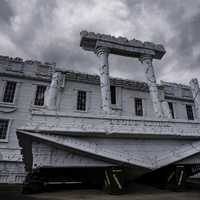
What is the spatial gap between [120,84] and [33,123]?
14.0 metres

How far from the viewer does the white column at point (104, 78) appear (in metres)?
11.6

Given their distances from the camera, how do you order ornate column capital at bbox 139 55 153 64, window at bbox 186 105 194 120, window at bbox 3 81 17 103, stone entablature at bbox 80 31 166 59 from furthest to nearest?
window at bbox 186 105 194 120
window at bbox 3 81 17 103
ornate column capital at bbox 139 55 153 64
stone entablature at bbox 80 31 166 59

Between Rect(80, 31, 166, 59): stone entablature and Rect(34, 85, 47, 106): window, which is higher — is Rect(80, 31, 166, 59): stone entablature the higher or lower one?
the higher one

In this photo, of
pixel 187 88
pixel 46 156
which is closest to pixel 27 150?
pixel 46 156

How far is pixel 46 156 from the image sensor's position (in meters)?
7.51

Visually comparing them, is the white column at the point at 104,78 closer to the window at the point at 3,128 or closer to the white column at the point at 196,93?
the white column at the point at 196,93

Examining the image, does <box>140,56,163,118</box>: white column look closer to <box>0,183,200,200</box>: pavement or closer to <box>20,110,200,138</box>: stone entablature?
<box>20,110,200,138</box>: stone entablature

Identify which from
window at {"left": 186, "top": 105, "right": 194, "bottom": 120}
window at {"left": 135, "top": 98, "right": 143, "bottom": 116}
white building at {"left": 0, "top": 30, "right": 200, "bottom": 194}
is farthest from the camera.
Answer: window at {"left": 186, "top": 105, "right": 194, "bottom": 120}

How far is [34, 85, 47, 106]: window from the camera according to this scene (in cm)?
1755

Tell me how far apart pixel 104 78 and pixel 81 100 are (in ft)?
22.2

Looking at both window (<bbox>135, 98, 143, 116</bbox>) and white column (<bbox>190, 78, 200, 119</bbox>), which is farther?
window (<bbox>135, 98, 143, 116</bbox>)

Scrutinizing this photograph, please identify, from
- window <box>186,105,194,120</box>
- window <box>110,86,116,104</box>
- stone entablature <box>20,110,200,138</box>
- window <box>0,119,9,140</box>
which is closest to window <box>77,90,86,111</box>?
window <box>110,86,116,104</box>

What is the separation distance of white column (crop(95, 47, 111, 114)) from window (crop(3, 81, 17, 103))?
9.55m

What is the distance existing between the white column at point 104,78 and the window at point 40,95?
757 cm
